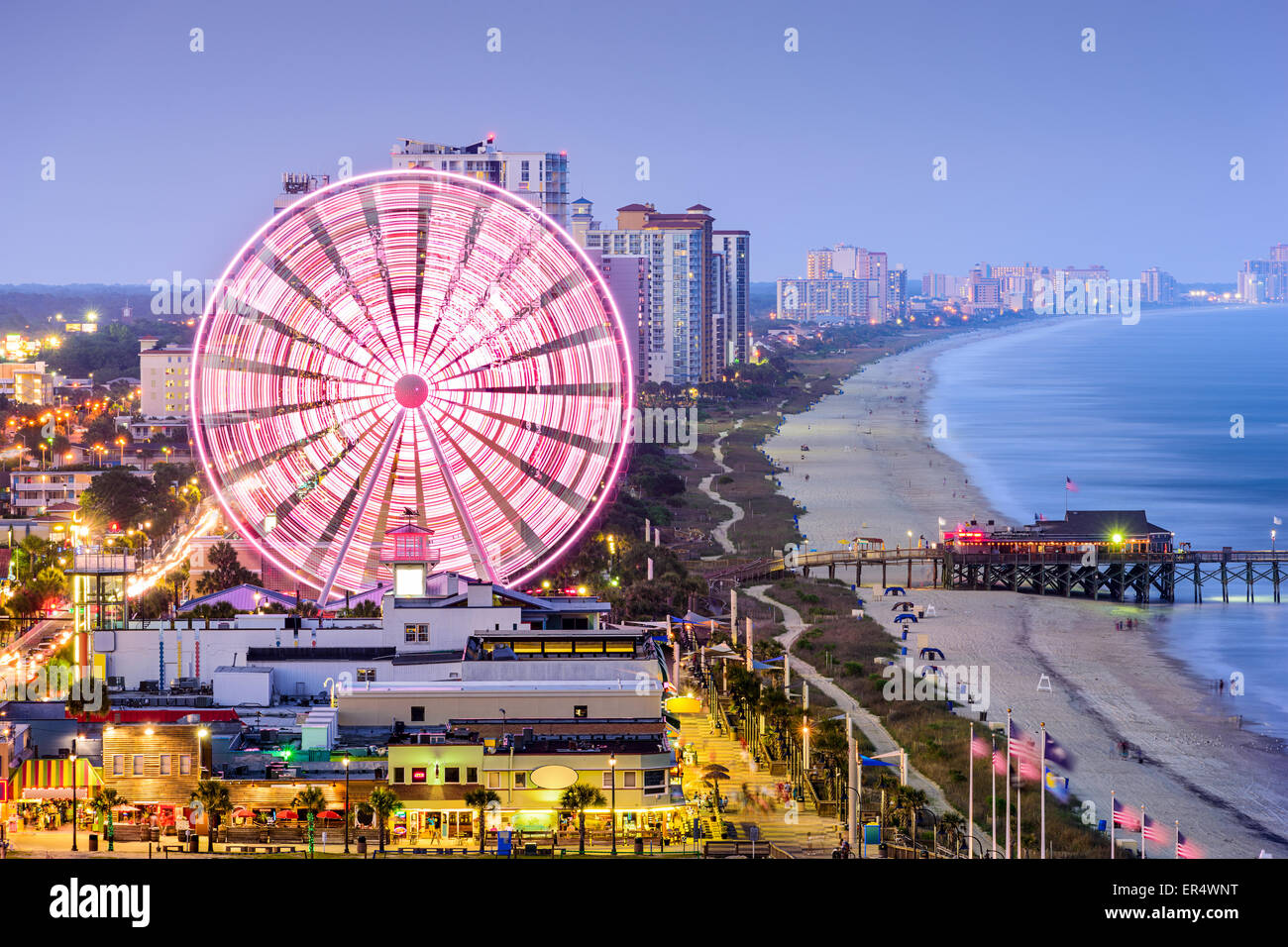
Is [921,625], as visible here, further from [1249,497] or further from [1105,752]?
[1249,497]

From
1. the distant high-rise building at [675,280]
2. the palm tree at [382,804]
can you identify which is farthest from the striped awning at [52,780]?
the distant high-rise building at [675,280]

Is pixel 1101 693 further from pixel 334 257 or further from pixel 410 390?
pixel 334 257

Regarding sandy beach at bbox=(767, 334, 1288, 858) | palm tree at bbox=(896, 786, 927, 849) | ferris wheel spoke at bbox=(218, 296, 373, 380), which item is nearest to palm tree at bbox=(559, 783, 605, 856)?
palm tree at bbox=(896, 786, 927, 849)

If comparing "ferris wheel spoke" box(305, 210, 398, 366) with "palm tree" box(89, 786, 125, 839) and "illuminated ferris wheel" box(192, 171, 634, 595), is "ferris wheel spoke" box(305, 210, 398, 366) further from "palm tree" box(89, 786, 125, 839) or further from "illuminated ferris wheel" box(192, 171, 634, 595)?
"palm tree" box(89, 786, 125, 839)

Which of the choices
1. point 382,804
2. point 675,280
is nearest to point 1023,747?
point 382,804

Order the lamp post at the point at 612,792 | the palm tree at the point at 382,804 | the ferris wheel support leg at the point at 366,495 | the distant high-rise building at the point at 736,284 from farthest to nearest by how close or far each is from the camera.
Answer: the distant high-rise building at the point at 736,284 → the ferris wheel support leg at the point at 366,495 → the lamp post at the point at 612,792 → the palm tree at the point at 382,804

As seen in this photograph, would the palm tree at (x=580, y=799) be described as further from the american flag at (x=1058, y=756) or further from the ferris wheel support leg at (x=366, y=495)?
the american flag at (x=1058, y=756)
